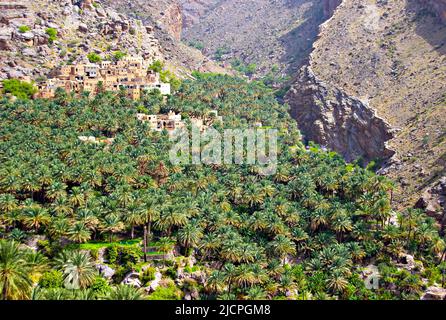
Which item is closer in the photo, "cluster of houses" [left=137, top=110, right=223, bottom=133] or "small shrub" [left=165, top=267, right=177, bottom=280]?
"small shrub" [left=165, top=267, right=177, bottom=280]

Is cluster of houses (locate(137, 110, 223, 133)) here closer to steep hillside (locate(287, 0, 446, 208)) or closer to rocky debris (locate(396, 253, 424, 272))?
steep hillside (locate(287, 0, 446, 208))

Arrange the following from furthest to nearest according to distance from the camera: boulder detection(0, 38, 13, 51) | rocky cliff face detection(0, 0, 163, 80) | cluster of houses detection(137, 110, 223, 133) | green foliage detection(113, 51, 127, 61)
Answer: green foliage detection(113, 51, 127, 61) < rocky cliff face detection(0, 0, 163, 80) < boulder detection(0, 38, 13, 51) < cluster of houses detection(137, 110, 223, 133)

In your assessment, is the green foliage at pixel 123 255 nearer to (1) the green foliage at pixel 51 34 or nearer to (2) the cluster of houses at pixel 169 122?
(2) the cluster of houses at pixel 169 122

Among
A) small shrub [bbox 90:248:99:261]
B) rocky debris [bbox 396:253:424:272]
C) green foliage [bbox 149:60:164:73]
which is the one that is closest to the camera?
small shrub [bbox 90:248:99:261]

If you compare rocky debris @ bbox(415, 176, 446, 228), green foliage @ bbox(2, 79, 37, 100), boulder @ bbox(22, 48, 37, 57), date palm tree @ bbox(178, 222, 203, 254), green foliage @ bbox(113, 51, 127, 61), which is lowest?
date palm tree @ bbox(178, 222, 203, 254)

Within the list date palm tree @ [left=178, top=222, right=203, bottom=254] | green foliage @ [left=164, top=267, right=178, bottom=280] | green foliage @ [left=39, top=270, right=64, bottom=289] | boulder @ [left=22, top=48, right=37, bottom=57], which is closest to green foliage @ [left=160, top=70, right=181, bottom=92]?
boulder @ [left=22, top=48, right=37, bottom=57]

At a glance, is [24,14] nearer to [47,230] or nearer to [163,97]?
[163,97]
